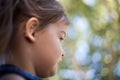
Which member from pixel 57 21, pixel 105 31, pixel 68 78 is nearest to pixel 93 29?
pixel 105 31

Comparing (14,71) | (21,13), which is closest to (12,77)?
(14,71)

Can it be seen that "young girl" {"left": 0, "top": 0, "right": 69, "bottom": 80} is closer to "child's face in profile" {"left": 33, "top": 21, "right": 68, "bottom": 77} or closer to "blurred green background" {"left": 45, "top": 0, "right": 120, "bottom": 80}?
"child's face in profile" {"left": 33, "top": 21, "right": 68, "bottom": 77}

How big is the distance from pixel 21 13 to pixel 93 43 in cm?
201

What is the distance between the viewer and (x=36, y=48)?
0.74m

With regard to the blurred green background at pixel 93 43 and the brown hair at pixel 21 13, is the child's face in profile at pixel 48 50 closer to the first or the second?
the brown hair at pixel 21 13

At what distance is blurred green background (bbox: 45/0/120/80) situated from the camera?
2.55 metres

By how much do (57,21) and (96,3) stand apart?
1928mm

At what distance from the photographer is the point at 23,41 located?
28.9 inches

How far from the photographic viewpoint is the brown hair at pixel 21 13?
2.37ft

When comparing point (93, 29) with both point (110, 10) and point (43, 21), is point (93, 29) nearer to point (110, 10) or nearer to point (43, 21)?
point (110, 10)

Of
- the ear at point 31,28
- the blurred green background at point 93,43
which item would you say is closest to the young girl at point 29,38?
the ear at point 31,28

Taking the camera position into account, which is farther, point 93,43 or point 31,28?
point 93,43

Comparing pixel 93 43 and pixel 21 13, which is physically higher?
pixel 93 43

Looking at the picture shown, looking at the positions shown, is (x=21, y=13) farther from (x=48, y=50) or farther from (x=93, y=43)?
(x=93, y=43)
